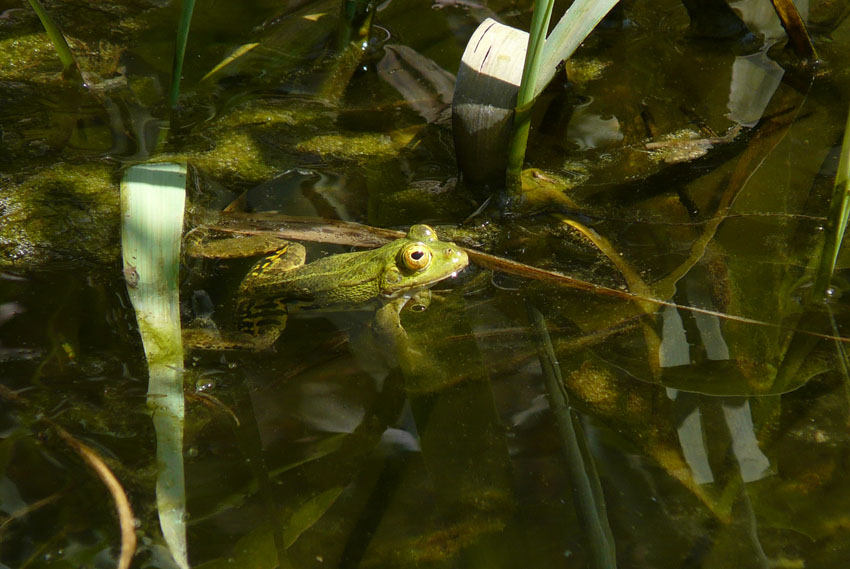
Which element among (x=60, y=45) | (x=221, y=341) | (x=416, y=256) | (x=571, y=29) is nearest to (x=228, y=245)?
(x=221, y=341)

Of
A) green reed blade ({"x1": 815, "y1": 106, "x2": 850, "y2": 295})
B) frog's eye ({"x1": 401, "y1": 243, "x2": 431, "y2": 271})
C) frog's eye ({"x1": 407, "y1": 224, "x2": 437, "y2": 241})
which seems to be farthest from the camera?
frog's eye ({"x1": 407, "y1": 224, "x2": 437, "y2": 241})

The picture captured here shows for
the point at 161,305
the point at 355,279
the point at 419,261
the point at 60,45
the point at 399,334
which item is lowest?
the point at 399,334

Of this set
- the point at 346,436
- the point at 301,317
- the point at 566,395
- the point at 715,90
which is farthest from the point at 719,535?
the point at 715,90

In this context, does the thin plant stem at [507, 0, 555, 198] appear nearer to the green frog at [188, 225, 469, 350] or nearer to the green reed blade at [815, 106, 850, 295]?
the green frog at [188, 225, 469, 350]

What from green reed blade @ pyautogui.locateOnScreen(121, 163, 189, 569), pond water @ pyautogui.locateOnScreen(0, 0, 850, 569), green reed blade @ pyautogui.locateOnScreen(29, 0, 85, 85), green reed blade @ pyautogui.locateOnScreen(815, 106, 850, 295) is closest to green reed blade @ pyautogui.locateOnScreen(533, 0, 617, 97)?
pond water @ pyautogui.locateOnScreen(0, 0, 850, 569)

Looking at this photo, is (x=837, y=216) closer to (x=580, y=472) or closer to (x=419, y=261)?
(x=580, y=472)

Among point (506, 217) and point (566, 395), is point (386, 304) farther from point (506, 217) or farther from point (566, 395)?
point (566, 395)
